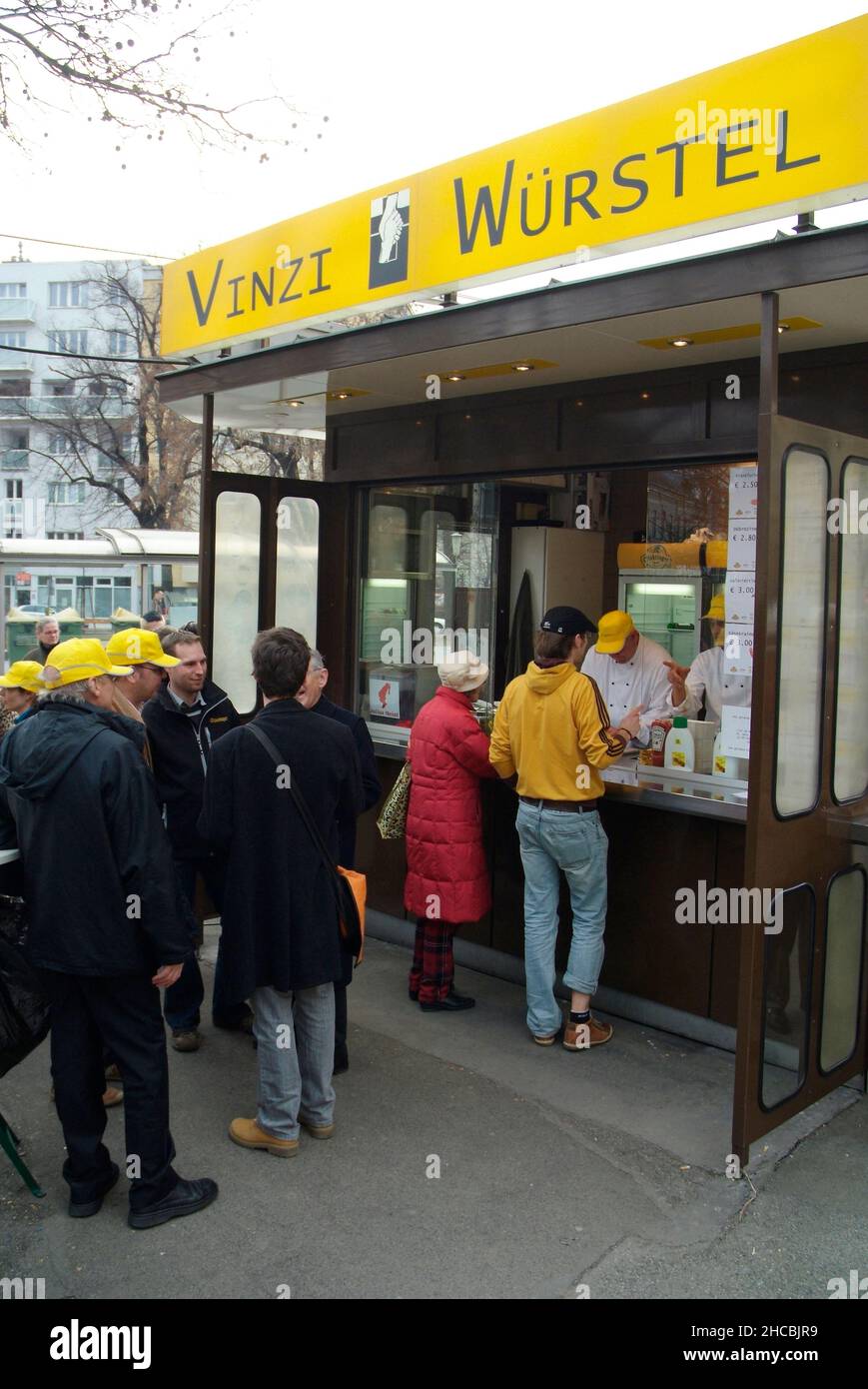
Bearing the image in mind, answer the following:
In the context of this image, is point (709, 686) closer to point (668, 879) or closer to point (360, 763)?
point (668, 879)

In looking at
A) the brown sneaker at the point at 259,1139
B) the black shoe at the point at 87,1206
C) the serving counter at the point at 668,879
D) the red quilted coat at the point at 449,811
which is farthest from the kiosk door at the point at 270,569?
the black shoe at the point at 87,1206

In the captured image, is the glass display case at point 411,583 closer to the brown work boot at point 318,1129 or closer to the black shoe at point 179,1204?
the brown work boot at point 318,1129

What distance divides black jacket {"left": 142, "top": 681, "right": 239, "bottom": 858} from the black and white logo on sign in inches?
82.9

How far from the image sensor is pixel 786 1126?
14.1 feet

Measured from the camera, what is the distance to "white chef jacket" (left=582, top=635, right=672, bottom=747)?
644cm

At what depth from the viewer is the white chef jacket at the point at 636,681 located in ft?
21.1

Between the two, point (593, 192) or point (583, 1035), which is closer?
point (593, 192)

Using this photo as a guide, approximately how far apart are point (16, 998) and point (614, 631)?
3912 millimetres

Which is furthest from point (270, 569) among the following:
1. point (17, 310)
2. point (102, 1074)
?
point (17, 310)

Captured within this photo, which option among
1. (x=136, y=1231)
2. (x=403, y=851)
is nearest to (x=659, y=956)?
(x=403, y=851)

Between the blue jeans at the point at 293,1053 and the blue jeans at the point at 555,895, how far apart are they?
1235 mm

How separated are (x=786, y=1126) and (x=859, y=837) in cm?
113

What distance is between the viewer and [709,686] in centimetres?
609
